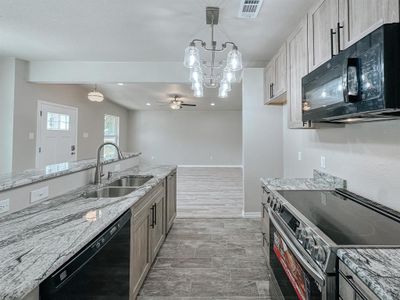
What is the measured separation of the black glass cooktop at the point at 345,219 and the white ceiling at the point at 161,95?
4599mm

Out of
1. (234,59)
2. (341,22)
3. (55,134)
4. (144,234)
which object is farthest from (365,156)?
(55,134)

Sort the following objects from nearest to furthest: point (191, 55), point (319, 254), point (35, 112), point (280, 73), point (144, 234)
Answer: point (319, 254) → point (144, 234) → point (191, 55) → point (280, 73) → point (35, 112)

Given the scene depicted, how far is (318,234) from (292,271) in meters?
0.36

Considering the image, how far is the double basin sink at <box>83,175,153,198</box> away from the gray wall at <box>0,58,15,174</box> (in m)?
2.98

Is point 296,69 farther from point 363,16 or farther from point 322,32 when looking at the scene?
point 363,16

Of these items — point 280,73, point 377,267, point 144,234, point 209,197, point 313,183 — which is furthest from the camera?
point 209,197

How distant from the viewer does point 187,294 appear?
2.04 meters

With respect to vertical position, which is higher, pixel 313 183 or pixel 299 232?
pixel 313 183

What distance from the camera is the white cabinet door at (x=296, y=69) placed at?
2284 mm

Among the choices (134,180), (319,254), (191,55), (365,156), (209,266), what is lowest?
(209,266)

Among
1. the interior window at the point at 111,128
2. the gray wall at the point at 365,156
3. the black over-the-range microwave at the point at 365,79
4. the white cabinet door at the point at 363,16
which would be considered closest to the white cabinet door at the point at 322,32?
the white cabinet door at the point at 363,16

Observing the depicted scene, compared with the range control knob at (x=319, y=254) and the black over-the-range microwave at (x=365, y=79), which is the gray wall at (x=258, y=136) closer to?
the black over-the-range microwave at (x=365, y=79)

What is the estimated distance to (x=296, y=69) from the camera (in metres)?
2.48

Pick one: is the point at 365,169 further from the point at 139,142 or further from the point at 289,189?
the point at 139,142
